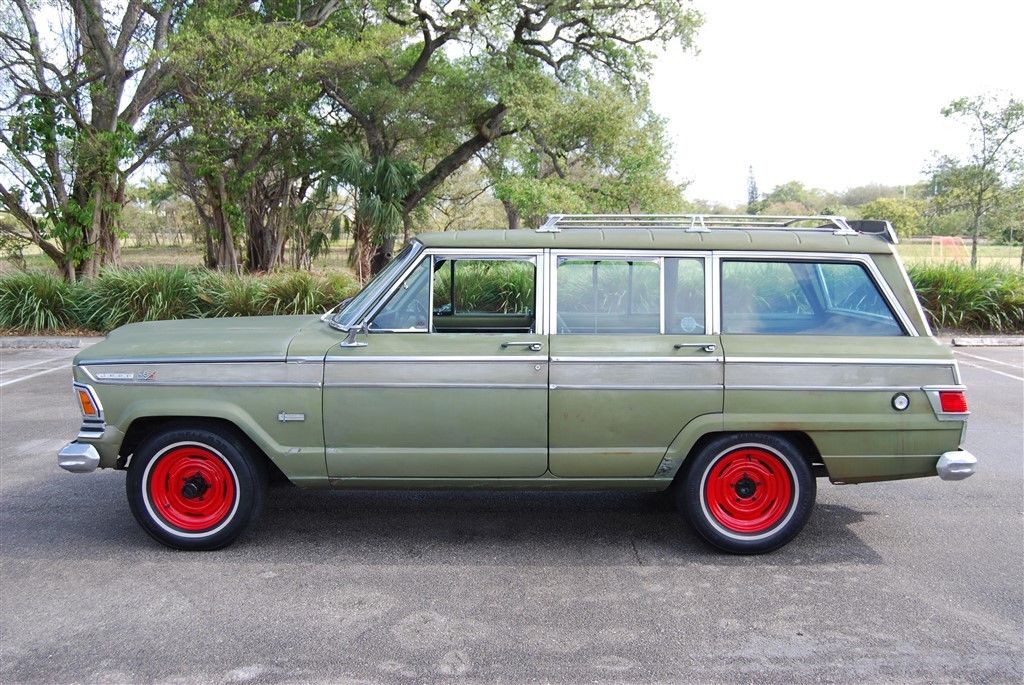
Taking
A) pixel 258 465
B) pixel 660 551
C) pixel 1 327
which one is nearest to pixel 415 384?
pixel 258 465

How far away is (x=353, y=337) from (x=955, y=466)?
3460mm

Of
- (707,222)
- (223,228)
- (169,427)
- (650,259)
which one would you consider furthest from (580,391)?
(223,228)

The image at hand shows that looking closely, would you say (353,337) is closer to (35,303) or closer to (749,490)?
(749,490)

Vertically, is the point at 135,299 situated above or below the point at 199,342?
above

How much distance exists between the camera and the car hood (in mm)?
4805

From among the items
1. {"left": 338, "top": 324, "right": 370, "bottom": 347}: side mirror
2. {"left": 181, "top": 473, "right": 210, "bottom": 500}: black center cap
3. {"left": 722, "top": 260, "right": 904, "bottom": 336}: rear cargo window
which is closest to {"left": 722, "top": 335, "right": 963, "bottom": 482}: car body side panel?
{"left": 722, "top": 260, "right": 904, "bottom": 336}: rear cargo window

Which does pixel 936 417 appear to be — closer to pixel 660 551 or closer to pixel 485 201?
pixel 660 551

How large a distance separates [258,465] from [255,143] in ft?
52.9

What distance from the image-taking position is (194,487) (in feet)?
16.0

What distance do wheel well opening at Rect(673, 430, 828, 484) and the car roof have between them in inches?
42.1

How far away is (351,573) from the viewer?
182 inches

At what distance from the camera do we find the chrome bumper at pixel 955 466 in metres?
4.70

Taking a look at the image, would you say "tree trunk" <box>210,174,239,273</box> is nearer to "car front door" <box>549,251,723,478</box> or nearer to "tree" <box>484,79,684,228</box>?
"tree" <box>484,79,684,228</box>

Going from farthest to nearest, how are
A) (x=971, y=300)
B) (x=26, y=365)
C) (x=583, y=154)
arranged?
(x=583, y=154) → (x=971, y=300) → (x=26, y=365)
